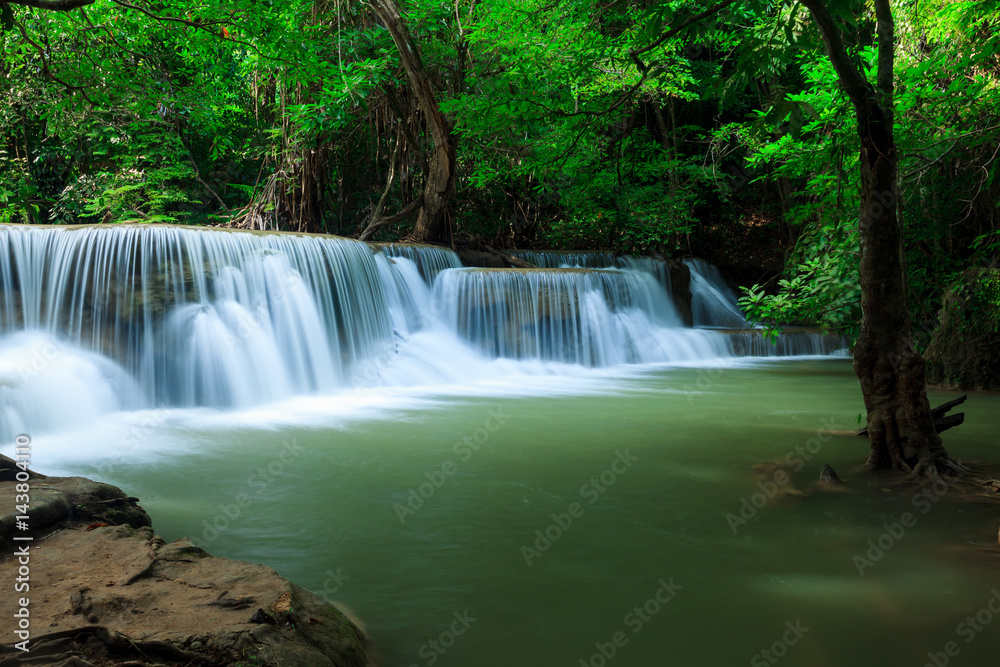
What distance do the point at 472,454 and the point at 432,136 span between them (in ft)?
34.2

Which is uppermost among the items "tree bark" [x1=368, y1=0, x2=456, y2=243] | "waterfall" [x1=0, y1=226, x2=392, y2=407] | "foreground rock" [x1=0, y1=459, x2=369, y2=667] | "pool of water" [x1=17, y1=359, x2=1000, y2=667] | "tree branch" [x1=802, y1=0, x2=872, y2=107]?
"tree bark" [x1=368, y1=0, x2=456, y2=243]

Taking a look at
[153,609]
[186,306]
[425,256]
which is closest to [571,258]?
[425,256]

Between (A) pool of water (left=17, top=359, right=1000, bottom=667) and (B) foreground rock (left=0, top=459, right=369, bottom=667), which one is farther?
(A) pool of water (left=17, top=359, right=1000, bottom=667)

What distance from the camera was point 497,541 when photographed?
12.9 ft

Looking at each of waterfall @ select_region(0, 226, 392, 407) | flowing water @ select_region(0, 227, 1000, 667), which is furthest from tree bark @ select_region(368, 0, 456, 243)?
waterfall @ select_region(0, 226, 392, 407)

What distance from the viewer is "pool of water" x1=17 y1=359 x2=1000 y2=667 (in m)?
2.82

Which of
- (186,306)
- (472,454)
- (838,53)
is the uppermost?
(838,53)

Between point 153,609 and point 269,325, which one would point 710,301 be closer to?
point 269,325

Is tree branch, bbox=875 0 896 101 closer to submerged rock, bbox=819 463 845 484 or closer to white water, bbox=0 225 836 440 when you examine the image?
submerged rock, bbox=819 463 845 484

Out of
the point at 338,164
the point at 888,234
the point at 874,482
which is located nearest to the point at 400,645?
the point at 874,482

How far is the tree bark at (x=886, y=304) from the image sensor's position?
15.4ft

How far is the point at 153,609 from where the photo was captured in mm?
2350

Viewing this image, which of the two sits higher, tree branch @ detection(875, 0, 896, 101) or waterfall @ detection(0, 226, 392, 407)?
tree branch @ detection(875, 0, 896, 101)

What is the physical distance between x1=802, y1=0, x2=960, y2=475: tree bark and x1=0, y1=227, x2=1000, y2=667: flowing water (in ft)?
1.76
